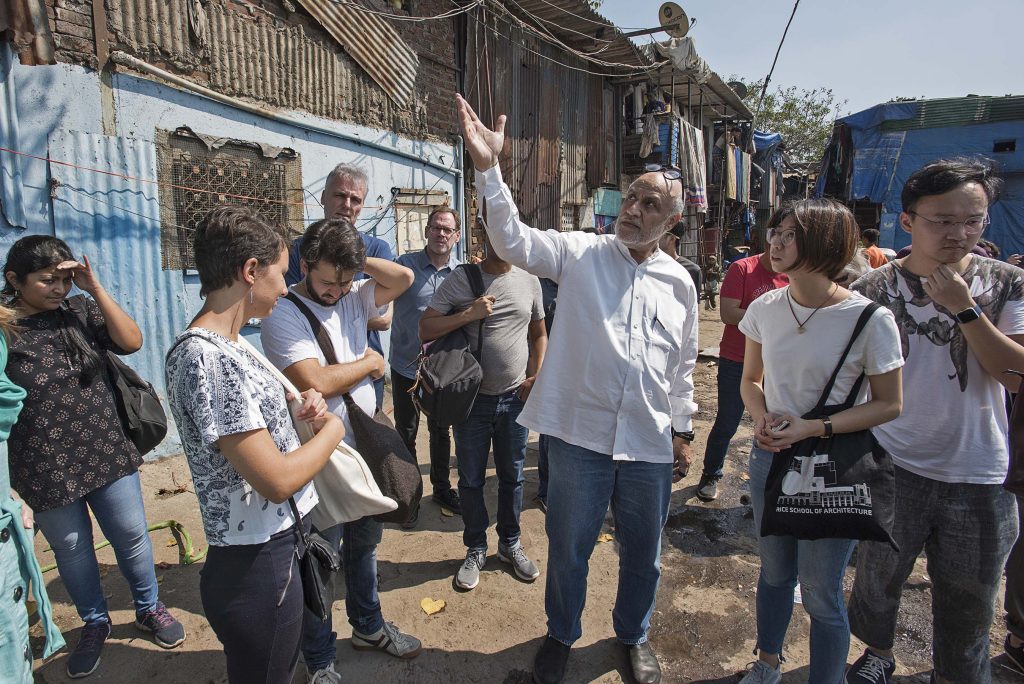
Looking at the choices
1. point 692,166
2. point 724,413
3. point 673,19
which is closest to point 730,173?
point 692,166

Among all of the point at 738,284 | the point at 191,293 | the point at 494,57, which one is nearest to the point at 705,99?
the point at 494,57

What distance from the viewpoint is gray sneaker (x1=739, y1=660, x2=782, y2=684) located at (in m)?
2.40

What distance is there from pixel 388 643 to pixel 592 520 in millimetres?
1154

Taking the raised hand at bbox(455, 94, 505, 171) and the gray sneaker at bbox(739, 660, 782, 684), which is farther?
the gray sneaker at bbox(739, 660, 782, 684)

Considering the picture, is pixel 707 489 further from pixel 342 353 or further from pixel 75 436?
pixel 75 436

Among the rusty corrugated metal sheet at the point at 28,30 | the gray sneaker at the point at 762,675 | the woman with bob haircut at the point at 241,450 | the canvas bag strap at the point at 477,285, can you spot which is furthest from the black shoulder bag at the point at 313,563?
the rusty corrugated metal sheet at the point at 28,30

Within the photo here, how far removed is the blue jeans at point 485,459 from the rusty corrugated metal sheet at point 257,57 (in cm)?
393

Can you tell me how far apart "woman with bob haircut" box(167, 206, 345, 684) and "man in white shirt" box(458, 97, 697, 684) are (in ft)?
2.94

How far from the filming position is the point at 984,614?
220 centimetres

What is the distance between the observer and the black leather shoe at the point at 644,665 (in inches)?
99.6

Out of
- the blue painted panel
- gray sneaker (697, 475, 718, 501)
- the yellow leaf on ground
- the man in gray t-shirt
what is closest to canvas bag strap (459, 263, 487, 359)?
the man in gray t-shirt

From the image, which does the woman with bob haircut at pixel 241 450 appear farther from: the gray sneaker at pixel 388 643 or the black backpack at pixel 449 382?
the black backpack at pixel 449 382

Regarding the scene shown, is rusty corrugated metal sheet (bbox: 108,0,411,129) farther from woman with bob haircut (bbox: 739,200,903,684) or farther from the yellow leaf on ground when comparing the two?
woman with bob haircut (bbox: 739,200,903,684)

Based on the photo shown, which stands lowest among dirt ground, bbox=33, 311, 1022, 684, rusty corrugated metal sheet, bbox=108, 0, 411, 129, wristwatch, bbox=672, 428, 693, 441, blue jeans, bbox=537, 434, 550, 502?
dirt ground, bbox=33, 311, 1022, 684
